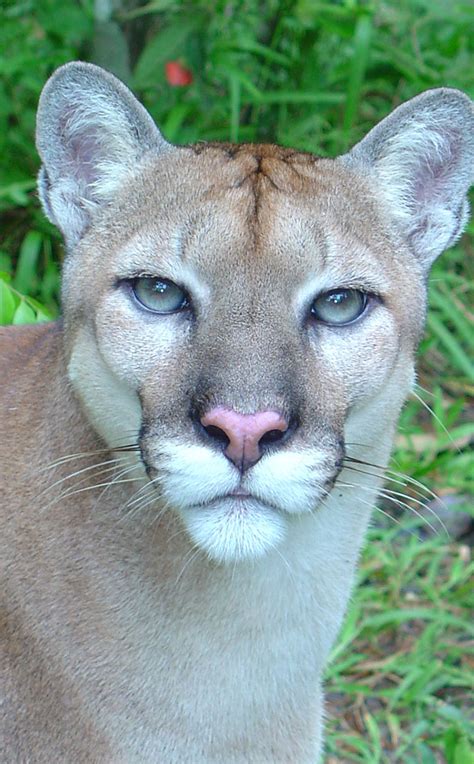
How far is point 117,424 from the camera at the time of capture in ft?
7.27

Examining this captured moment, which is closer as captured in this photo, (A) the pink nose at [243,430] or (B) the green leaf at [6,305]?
(A) the pink nose at [243,430]

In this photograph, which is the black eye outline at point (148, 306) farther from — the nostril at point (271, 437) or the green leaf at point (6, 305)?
the green leaf at point (6, 305)

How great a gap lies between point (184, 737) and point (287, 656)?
0.26 metres

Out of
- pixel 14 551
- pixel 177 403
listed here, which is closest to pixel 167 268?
pixel 177 403

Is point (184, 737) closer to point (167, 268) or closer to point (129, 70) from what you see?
point (167, 268)

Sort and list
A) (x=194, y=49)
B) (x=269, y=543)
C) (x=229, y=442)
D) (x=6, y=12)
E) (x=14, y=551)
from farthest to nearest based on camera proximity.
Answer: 1. (x=6, y=12)
2. (x=194, y=49)
3. (x=14, y=551)
4. (x=269, y=543)
5. (x=229, y=442)

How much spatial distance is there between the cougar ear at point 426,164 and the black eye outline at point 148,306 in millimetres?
528

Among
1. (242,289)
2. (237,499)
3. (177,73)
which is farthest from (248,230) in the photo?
(177,73)

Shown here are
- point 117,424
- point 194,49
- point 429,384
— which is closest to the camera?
point 117,424

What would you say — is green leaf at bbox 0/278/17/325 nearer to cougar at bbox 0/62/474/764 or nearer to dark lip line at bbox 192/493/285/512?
cougar at bbox 0/62/474/764

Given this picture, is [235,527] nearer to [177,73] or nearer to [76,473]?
[76,473]

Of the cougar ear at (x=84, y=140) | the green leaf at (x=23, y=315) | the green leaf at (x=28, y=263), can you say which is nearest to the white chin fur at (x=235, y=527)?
the cougar ear at (x=84, y=140)

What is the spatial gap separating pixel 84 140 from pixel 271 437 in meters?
0.84

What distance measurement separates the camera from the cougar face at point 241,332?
194 cm
